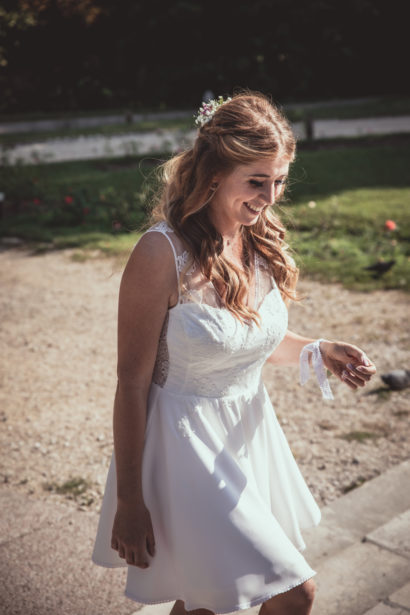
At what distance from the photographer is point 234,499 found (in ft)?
6.52

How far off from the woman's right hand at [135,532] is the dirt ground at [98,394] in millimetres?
1141

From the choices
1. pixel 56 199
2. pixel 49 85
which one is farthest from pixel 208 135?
pixel 49 85

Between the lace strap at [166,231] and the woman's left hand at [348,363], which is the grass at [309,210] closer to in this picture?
the woman's left hand at [348,363]

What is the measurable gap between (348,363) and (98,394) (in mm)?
3082

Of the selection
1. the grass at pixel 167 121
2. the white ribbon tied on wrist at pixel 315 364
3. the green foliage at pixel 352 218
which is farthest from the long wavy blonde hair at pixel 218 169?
the grass at pixel 167 121

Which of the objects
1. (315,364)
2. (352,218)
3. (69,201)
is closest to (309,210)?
(352,218)

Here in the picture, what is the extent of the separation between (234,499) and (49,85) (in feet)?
106

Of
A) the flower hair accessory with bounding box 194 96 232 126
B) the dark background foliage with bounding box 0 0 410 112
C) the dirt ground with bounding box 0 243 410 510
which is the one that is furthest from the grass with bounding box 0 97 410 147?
the flower hair accessory with bounding box 194 96 232 126

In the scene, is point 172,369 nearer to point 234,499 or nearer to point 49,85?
point 234,499

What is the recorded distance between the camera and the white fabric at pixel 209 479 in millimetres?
1926

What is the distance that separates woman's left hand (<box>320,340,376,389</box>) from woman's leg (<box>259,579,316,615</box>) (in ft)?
2.16

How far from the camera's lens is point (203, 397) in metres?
2.10

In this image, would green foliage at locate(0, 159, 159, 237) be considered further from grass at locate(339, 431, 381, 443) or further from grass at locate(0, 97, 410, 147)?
grass at locate(0, 97, 410, 147)

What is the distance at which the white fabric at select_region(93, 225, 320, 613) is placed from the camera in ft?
6.32
